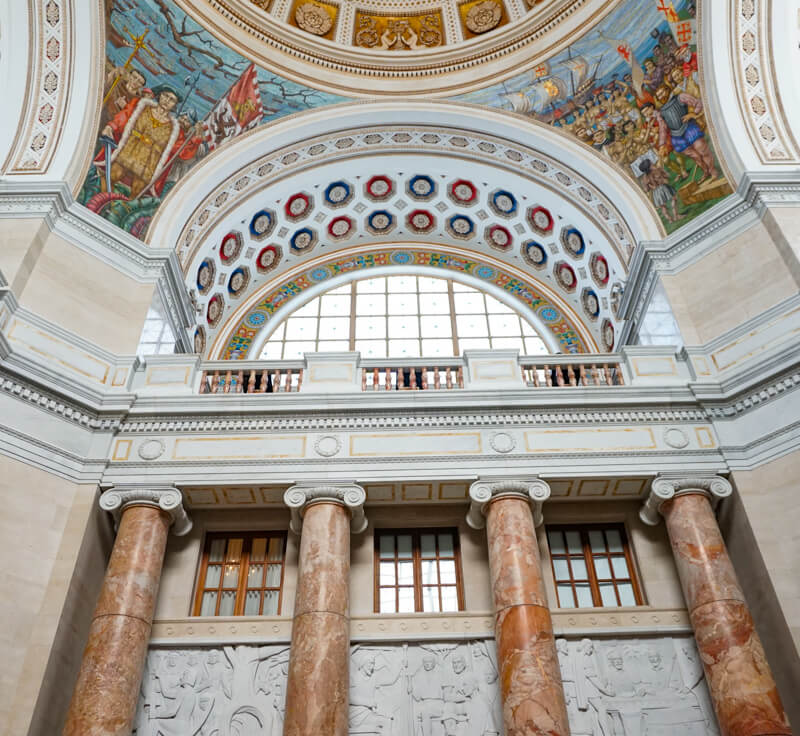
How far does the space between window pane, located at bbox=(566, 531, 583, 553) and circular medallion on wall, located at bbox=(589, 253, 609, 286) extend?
601cm

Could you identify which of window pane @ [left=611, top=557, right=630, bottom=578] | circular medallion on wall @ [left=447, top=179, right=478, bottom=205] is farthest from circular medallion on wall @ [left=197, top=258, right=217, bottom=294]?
window pane @ [left=611, top=557, right=630, bottom=578]

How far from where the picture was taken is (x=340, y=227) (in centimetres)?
1638

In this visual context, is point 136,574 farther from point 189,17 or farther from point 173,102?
point 189,17

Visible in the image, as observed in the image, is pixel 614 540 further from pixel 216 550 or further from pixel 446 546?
pixel 216 550

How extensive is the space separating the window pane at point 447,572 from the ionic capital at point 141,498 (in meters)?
3.46

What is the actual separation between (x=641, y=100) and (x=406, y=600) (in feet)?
31.4

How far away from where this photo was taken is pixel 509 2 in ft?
47.8

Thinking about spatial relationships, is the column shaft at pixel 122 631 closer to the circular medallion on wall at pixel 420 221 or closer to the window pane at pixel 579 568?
the window pane at pixel 579 568

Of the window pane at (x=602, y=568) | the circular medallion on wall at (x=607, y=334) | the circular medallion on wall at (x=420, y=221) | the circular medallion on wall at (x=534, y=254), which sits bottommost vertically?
the window pane at (x=602, y=568)

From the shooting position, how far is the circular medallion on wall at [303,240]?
16.0 metres

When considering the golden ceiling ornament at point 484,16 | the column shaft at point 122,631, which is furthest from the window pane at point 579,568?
the golden ceiling ornament at point 484,16

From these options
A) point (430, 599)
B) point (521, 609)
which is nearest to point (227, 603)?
point (430, 599)

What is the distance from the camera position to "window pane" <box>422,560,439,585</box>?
9742 mm

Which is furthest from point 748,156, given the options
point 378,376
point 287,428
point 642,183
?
point 287,428
